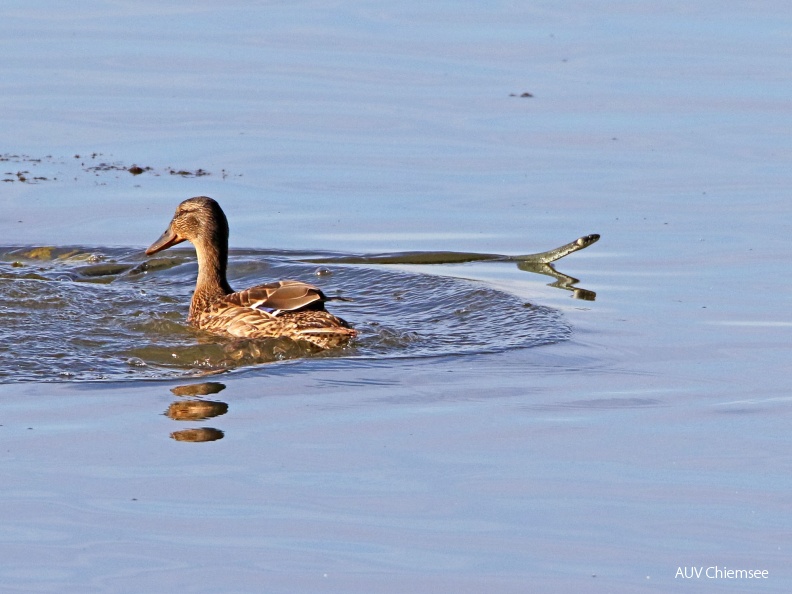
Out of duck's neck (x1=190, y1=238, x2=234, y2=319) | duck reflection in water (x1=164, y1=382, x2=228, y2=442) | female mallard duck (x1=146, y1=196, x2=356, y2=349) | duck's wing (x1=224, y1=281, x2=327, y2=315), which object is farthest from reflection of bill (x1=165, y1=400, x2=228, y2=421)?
duck's neck (x1=190, y1=238, x2=234, y2=319)

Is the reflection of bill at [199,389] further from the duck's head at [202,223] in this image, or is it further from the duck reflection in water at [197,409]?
the duck's head at [202,223]

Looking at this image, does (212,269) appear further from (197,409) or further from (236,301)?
(197,409)

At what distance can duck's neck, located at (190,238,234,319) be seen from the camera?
37.4ft

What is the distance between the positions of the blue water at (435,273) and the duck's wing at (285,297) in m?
0.82

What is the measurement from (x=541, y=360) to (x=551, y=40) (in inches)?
426

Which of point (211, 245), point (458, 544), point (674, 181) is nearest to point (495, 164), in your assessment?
point (674, 181)

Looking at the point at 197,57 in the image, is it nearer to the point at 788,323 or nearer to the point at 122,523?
the point at 788,323

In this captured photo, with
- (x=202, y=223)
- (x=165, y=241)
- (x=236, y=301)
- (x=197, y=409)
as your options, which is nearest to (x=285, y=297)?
(x=236, y=301)

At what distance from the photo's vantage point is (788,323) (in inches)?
411

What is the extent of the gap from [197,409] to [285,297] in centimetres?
229

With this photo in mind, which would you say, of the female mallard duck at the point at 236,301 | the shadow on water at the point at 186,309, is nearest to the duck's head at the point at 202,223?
the female mallard duck at the point at 236,301

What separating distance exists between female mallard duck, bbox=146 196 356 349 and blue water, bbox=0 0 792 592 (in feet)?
2.00

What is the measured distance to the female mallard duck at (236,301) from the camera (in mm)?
10273

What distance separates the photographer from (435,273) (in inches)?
474
